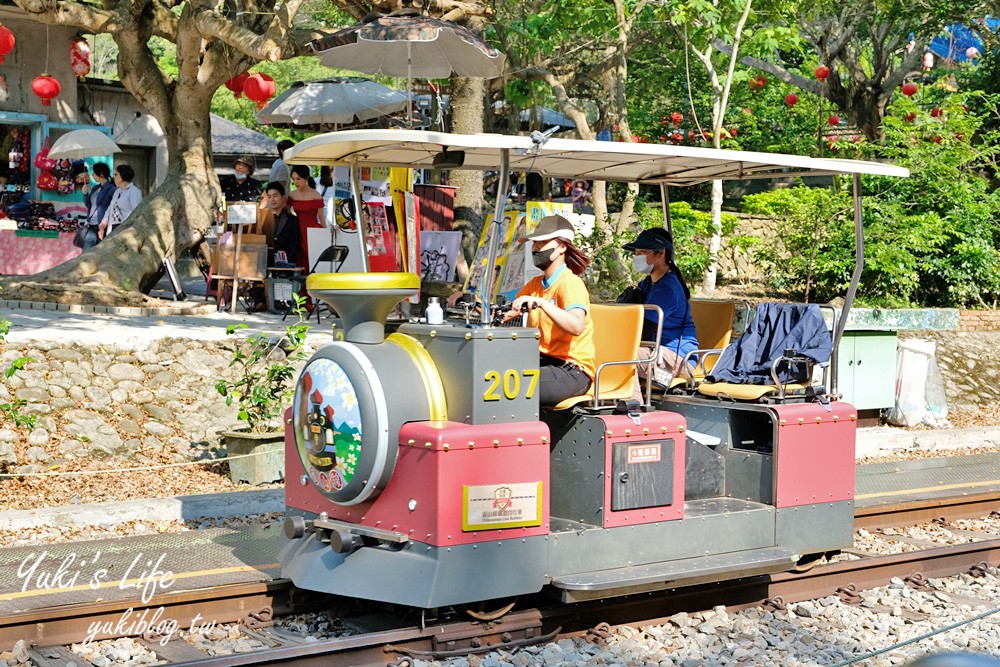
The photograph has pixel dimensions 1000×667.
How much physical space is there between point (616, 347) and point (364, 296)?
1.53 m

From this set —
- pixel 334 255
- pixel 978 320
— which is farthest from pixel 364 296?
pixel 978 320

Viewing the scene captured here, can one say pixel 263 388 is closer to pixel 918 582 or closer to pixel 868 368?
pixel 918 582

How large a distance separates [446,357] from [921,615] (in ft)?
10.2

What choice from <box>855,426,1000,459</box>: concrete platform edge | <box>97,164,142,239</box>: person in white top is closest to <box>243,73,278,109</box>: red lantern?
<box>97,164,142,239</box>: person in white top

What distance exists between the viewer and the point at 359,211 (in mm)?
6672

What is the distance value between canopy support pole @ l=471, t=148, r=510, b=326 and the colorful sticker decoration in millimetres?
743

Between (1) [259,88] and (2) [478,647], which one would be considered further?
(1) [259,88]

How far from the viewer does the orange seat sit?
21.1 feet

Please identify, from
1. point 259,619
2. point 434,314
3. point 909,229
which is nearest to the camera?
point 434,314

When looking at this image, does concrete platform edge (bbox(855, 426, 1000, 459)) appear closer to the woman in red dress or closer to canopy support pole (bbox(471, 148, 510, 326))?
canopy support pole (bbox(471, 148, 510, 326))

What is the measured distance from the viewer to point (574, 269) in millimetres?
6578

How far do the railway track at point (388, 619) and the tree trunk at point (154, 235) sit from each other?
8510 mm

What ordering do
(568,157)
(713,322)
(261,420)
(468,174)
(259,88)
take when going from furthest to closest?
(468,174) → (259,88) → (261,420) → (713,322) → (568,157)

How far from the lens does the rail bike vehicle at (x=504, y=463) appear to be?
5590 millimetres
